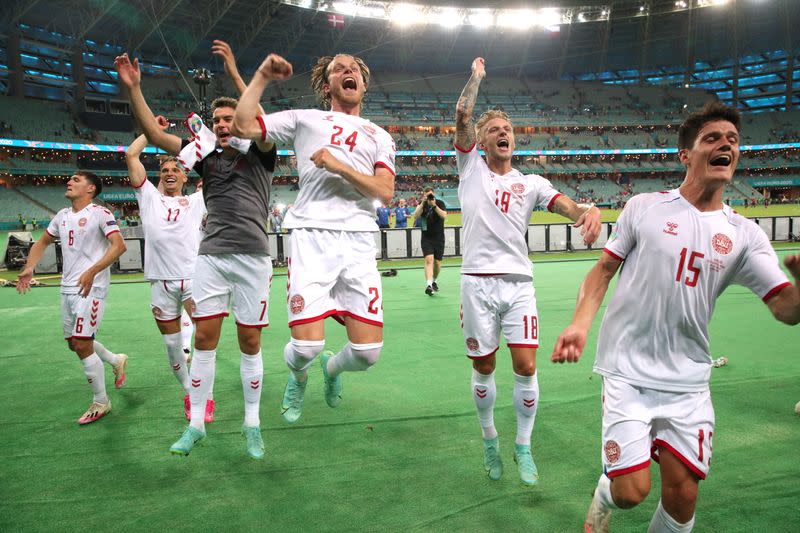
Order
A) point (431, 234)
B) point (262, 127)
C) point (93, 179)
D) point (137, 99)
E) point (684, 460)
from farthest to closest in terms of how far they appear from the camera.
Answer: point (431, 234), point (93, 179), point (137, 99), point (262, 127), point (684, 460)

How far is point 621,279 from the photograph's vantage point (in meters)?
2.75

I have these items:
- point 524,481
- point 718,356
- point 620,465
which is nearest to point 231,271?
point 524,481

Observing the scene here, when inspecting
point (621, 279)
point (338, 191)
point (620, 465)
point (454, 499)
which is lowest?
point (454, 499)

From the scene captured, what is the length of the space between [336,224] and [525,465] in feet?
6.58

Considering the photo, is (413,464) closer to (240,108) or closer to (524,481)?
(524,481)

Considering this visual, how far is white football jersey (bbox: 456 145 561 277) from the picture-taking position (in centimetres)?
387

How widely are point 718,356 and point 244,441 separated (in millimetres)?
5518

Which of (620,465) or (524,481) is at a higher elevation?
(620,465)

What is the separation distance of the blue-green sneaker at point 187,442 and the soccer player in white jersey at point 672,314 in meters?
2.57

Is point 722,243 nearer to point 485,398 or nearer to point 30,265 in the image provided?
point 485,398

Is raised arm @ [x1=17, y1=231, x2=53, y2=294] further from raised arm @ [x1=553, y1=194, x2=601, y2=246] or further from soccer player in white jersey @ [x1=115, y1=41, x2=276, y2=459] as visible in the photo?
raised arm @ [x1=553, y1=194, x2=601, y2=246]

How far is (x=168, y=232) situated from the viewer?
5.29m

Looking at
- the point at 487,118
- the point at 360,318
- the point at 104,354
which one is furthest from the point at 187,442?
the point at 487,118

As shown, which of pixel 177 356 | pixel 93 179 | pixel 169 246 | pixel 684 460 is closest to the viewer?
pixel 684 460
